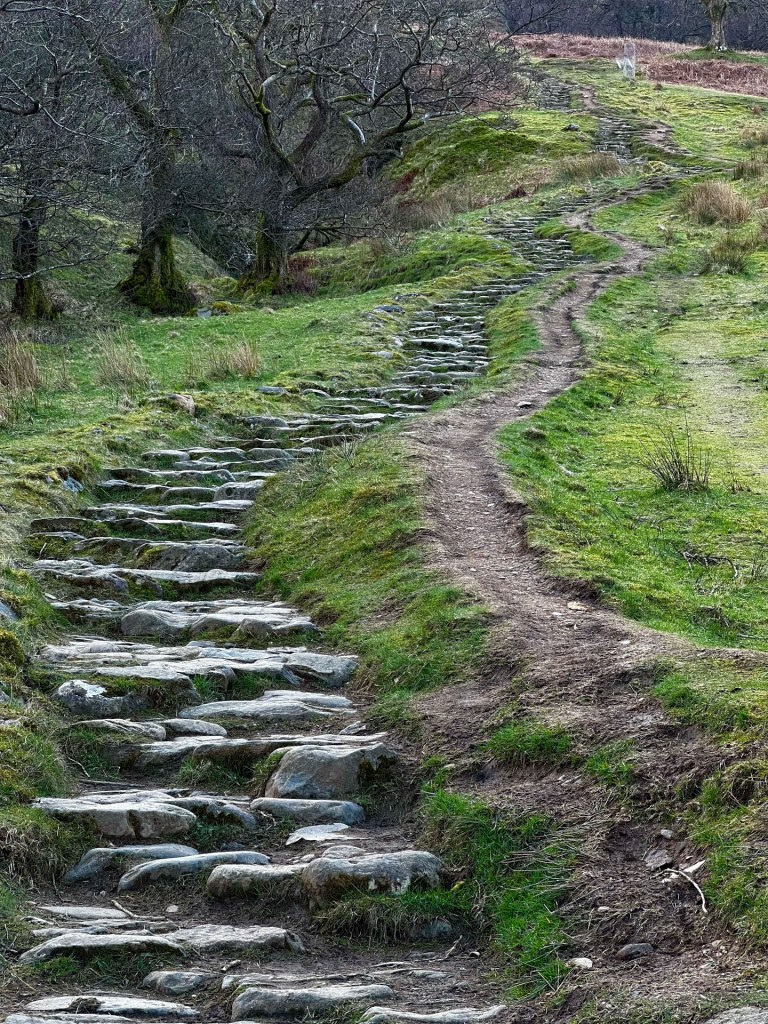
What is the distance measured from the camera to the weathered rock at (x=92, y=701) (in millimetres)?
5520

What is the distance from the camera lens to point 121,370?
13328 millimetres

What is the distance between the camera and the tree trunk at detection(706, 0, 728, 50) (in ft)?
164

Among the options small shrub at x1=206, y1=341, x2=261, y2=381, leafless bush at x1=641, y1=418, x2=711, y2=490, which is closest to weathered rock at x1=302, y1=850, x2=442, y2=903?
leafless bush at x1=641, y1=418, x2=711, y2=490

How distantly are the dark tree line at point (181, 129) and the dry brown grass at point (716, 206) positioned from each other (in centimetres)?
516

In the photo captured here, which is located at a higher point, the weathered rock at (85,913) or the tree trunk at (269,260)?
the tree trunk at (269,260)

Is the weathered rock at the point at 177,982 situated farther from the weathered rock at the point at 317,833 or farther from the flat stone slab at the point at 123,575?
the flat stone slab at the point at 123,575

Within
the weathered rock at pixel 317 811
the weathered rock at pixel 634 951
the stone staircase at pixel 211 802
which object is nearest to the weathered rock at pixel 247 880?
the stone staircase at pixel 211 802

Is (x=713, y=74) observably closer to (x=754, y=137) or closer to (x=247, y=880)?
(x=754, y=137)

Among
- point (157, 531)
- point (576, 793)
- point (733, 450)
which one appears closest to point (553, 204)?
point (733, 450)

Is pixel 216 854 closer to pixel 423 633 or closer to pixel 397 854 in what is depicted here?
pixel 397 854

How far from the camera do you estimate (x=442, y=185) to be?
3322 centimetres

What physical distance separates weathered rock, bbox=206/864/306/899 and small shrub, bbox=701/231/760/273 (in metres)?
16.8

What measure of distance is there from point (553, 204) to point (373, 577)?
2090cm

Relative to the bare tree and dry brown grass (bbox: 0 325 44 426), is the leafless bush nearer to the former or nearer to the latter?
dry brown grass (bbox: 0 325 44 426)
